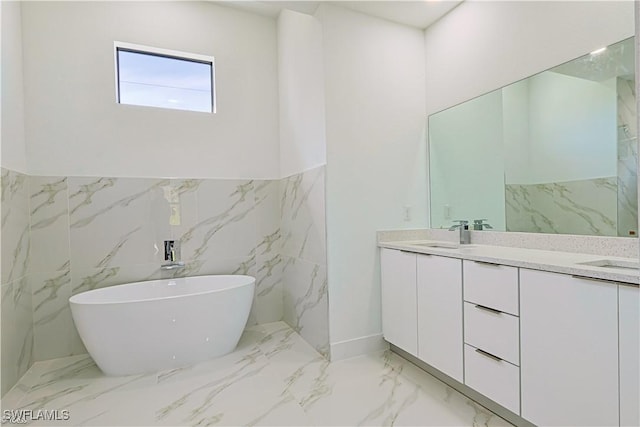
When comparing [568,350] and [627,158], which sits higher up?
[627,158]

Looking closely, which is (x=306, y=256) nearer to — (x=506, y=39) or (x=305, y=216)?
(x=305, y=216)

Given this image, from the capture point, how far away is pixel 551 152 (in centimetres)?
211

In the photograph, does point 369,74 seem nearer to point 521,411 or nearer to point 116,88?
point 116,88

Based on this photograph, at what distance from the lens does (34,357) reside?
260 centimetres

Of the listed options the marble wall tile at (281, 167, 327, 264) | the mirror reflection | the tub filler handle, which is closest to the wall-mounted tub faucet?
the tub filler handle

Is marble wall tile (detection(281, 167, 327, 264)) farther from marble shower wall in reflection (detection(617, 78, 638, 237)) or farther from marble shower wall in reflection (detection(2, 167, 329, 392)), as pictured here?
marble shower wall in reflection (detection(617, 78, 638, 237))

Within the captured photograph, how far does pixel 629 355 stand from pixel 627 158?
1055 mm

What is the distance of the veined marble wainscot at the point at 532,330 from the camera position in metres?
Answer: 1.29

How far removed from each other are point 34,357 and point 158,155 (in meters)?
1.89

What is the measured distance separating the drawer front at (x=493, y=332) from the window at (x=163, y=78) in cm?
290

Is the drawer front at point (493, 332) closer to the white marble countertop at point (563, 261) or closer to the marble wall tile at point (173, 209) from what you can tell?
the white marble countertop at point (563, 261)

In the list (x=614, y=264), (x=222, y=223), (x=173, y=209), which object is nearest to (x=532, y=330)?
(x=614, y=264)

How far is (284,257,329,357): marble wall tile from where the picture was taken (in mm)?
2635

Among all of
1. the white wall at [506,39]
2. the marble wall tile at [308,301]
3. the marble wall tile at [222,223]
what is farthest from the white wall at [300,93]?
the white wall at [506,39]
